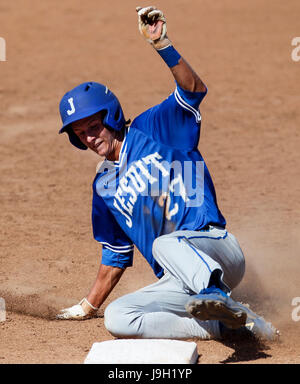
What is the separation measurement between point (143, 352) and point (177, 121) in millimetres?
1432

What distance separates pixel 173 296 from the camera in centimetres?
449

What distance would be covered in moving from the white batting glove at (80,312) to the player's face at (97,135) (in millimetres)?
1053

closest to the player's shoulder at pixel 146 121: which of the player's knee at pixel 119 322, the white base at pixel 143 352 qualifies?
the player's knee at pixel 119 322

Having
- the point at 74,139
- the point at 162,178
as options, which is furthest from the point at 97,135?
the point at 162,178

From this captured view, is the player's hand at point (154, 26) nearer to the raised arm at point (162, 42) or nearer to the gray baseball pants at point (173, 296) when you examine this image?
the raised arm at point (162, 42)

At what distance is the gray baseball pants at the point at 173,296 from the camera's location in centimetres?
432

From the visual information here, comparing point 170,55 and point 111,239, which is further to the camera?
point 111,239

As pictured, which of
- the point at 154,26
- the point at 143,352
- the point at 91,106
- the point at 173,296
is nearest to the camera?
the point at 143,352

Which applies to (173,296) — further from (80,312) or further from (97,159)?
(97,159)

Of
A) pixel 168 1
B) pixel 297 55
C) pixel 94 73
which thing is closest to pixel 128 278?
pixel 94 73

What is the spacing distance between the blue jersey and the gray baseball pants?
17 cm

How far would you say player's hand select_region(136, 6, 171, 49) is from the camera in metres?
4.30

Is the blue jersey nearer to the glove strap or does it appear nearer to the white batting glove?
the glove strap

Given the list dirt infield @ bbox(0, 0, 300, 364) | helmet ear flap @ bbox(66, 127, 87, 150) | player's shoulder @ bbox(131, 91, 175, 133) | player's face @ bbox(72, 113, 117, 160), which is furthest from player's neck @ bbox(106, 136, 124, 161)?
dirt infield @ bbox(0, 0, 300, 364)
